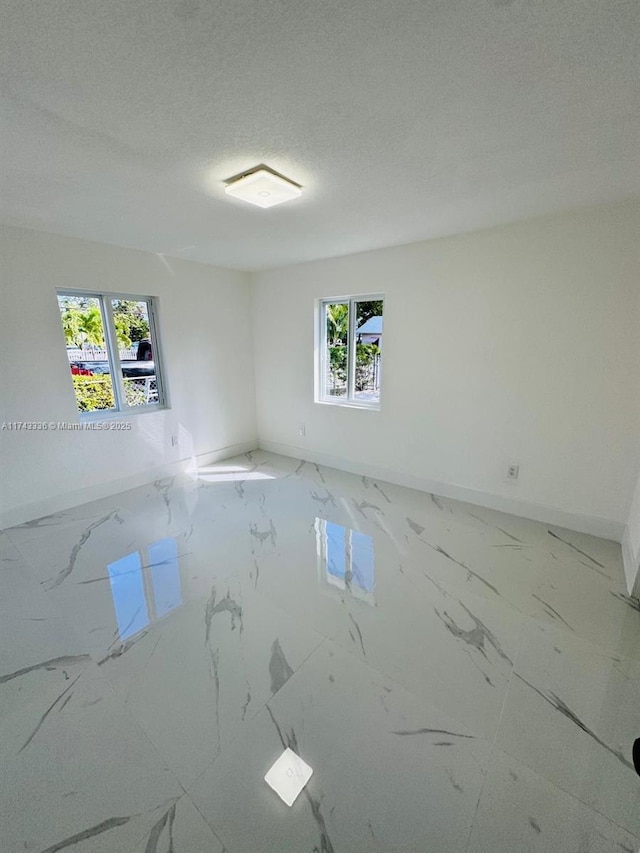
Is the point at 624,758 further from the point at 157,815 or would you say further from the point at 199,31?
the point at 199,31

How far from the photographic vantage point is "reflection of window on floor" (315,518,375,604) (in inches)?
82.8

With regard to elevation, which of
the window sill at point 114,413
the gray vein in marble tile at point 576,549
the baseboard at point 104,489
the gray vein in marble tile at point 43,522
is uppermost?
the window sill at point 114,413

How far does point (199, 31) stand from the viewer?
0.95m

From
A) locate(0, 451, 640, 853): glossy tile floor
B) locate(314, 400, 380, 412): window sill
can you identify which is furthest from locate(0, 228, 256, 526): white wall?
locate(314, 400, 380, 412): window sill

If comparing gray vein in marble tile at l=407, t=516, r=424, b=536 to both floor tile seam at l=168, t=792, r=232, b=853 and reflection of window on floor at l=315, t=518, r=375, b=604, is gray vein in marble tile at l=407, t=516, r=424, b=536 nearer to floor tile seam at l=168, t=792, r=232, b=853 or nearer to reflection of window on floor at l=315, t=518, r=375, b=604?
reflection of window on floor at l=315, t=518, r=375, b=604

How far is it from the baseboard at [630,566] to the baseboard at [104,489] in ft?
12.5

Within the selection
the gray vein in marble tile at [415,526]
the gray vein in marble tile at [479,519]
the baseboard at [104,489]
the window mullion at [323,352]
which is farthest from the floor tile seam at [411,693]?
the window mullion at [323,352]

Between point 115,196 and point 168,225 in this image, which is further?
point 168,225

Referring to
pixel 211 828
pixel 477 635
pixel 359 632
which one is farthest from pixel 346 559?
pixel 211 828

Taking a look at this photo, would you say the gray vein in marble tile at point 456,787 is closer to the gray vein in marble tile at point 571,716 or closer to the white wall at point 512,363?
the gray vein in marble tile at point 571,716

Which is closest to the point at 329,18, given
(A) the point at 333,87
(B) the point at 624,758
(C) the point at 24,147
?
(A) the point at 333,87

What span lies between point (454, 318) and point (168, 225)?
92.1 inches

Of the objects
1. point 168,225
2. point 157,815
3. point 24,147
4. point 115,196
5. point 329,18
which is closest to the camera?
point 329,18

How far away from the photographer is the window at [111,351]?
9.95 ft
